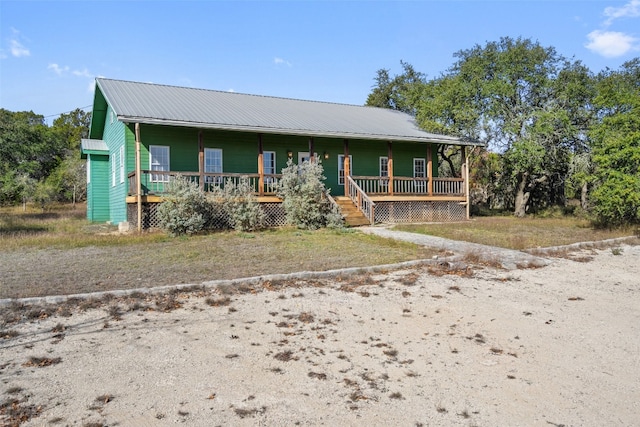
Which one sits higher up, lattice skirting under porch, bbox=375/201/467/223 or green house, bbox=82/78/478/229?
green house, bbox=82/78/478/229

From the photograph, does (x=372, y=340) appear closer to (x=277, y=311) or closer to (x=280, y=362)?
(x=280, y=362)

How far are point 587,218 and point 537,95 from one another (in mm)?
7548

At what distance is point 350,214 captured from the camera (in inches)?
676

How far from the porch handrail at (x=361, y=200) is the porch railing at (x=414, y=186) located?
1.17 metres

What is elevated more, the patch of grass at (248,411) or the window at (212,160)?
the window at (212,160)

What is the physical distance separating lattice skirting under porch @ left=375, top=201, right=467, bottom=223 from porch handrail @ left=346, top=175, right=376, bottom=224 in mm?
1107

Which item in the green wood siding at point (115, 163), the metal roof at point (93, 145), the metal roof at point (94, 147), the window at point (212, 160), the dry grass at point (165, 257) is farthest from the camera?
the metal roof at point (93, 145)

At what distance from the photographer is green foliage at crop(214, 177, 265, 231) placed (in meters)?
14.6

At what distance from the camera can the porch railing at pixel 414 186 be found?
2042cm

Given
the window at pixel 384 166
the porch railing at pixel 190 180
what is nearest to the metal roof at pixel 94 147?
the porch railing at pixel 190 180

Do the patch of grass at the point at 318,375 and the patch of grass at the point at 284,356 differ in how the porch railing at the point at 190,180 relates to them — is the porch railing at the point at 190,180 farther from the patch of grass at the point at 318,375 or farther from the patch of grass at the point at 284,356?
the patch of grass at the point at 318,375

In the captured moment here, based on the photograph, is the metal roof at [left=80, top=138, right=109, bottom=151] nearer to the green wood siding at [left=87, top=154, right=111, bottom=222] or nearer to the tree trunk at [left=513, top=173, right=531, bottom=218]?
the green wood siding at [left=87, top=154, right=111, bottom=222]

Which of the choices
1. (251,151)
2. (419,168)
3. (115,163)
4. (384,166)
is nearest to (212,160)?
(251,151)

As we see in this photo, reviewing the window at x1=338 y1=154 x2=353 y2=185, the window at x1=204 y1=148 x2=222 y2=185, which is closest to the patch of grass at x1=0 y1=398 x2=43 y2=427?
the window at x1=204 y1=148 x2=222 y2=185
